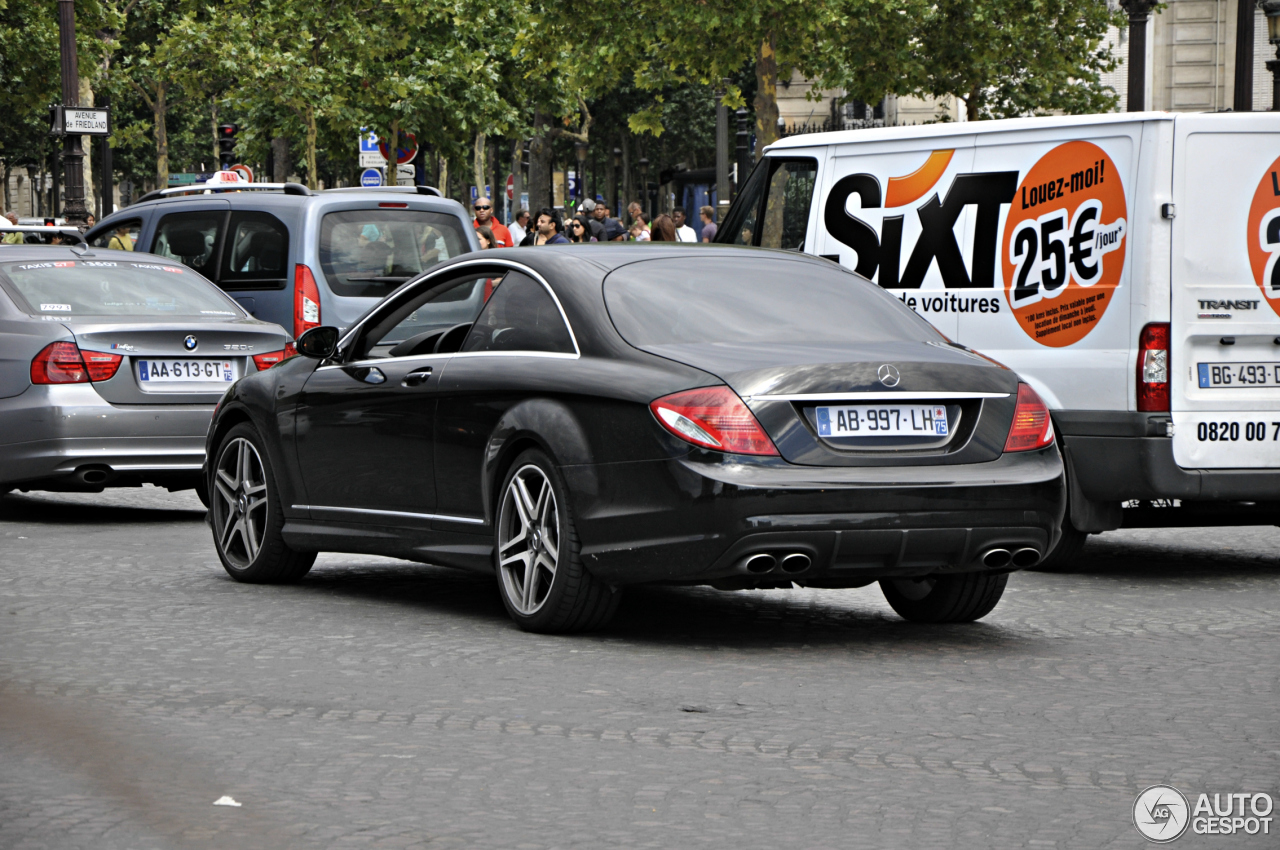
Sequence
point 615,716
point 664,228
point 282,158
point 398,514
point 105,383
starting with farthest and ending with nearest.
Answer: point 282,158
point 664,228
point 105,383
point 398,514
point 615,716

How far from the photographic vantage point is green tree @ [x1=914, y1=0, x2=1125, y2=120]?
110 ft

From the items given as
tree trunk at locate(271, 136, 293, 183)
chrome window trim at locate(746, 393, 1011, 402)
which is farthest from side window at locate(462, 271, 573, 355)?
tree trunk at locate(271, 136, 293, 183)

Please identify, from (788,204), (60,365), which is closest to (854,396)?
(788,204)

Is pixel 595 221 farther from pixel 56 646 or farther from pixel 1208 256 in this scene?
pixel 56 646

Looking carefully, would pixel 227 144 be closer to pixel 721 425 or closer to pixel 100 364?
pixel 100 364

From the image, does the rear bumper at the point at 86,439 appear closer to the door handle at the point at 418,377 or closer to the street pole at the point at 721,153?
the door handle at the point at 418,377

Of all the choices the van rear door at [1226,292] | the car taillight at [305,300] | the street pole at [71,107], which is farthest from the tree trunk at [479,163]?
the van rear door at [1226,292]

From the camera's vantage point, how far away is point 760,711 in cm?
611

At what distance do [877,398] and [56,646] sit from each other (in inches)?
→ 116

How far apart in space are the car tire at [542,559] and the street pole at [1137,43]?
1808 centimetres

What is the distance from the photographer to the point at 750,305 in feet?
25.2

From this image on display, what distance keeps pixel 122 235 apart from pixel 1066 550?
1038 centimetres

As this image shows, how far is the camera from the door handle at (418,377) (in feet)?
26.5

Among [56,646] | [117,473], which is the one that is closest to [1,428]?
[117,473]
